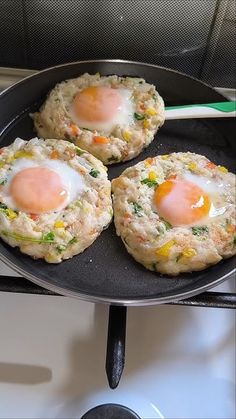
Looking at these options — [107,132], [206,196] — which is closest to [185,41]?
[107,132]

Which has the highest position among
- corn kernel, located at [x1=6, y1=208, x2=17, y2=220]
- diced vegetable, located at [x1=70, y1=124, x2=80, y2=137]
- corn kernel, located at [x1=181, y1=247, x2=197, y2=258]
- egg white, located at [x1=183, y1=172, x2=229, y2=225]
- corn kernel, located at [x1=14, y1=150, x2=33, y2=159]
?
diced vegetable, located at [x1=70, y1=124, x2=80, y2=137]

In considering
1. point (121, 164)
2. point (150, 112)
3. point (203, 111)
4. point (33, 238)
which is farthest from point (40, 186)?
point (203, 111)

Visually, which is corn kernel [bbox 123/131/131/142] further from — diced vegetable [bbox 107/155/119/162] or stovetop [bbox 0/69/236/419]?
stovetop [bbox 0/69/236/419]

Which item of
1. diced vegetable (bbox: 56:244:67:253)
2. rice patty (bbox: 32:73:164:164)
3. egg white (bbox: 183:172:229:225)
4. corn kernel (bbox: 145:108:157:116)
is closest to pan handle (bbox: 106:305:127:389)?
diced vegetable (bbox: 56:244:67:253)

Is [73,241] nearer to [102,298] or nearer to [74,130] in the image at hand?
[102,298]

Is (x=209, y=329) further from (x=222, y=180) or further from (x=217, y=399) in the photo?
(x=222, y=180)

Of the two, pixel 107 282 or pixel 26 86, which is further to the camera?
pixel 26 86
